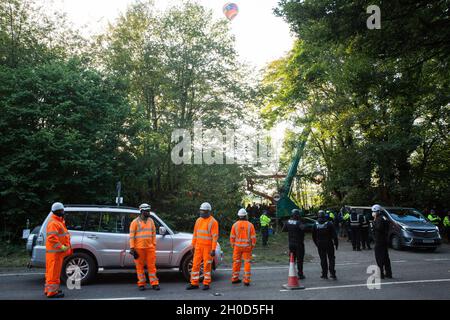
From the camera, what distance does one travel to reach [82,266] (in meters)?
8.55

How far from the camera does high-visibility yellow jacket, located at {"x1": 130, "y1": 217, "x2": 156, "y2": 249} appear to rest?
7.98m

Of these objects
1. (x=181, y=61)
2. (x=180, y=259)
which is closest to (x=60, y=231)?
(x=180, y=259)

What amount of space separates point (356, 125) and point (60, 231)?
21427 millimetres

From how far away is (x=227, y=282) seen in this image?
9039mm

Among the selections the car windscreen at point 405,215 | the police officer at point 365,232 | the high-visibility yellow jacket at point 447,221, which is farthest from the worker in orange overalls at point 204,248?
the high-visibility yellow jacket at point 447,221

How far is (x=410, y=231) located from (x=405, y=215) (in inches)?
59.1

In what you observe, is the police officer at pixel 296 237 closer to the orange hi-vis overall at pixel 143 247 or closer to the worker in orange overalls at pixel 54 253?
the orange hi-vis overall at pixel 143 247

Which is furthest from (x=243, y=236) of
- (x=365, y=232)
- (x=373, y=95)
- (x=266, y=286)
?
(x=373, y=95)

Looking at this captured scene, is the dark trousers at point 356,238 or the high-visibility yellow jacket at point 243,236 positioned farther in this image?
the dark trousers at point 356,238

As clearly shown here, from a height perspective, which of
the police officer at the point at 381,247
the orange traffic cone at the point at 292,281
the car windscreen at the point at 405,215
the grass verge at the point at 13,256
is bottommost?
the grass verge at the point at 13,256

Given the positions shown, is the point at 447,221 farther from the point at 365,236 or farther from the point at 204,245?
the point at 204,245

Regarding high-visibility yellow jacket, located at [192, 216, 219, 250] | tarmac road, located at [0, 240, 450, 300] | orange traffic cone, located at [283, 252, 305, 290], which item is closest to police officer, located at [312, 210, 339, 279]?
tarmac road, located at [0, 240, 450, 300]

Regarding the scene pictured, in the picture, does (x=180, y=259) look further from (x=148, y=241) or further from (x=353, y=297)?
(x=353, y=297)

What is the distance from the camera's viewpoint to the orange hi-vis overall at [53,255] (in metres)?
7.12
